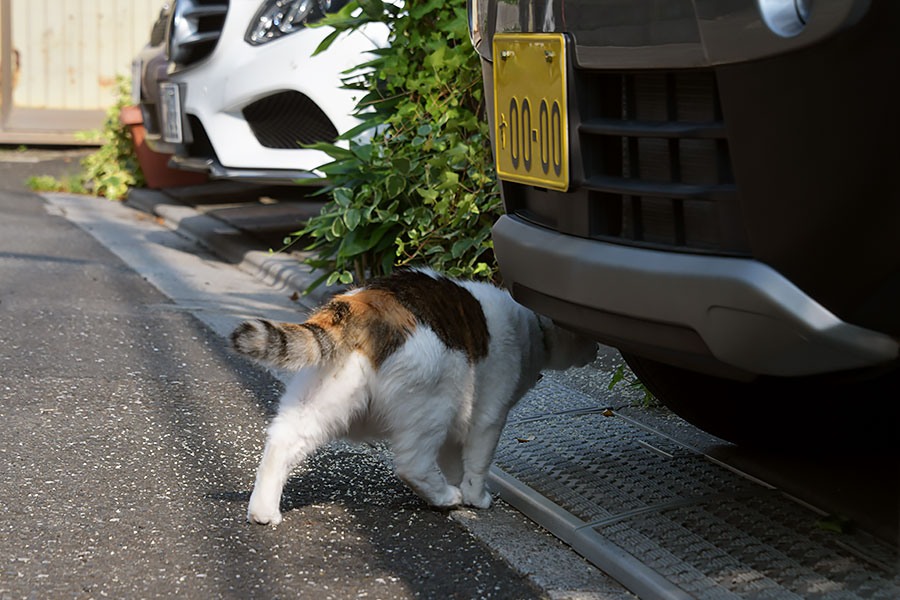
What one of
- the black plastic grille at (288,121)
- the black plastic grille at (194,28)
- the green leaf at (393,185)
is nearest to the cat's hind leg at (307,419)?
the green leaf at (393,185)

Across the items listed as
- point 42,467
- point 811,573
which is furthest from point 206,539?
point 811,573

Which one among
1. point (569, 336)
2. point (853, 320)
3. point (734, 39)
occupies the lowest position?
point (569, 336)

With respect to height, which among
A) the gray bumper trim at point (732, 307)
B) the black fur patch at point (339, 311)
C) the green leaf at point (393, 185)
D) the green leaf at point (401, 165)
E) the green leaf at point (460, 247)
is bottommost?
the green leaf at point (460, 247)

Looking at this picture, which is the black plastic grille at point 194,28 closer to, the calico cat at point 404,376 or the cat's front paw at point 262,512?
the calico cat at point 404,376

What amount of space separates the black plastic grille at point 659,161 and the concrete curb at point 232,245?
2643mm

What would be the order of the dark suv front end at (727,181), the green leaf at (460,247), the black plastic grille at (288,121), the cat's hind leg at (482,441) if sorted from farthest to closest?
1. the black plastic grille at (288,121)
2. the green leaf at (460,247)
3. the cat's hind leg at (482,441)
4. the dark suv front end at (727,181)

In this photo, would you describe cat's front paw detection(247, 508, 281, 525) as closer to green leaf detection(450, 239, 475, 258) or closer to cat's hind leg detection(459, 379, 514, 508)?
cat's hind leg detection(459, 379, 514, 508)

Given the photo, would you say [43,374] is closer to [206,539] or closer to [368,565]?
[206,539]

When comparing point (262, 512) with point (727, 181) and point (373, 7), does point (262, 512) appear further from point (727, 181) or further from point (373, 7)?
point (373, 7)

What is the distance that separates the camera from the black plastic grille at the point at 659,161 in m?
1.72

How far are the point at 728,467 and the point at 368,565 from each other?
105 centimetres

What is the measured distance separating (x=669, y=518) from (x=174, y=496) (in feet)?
3.92

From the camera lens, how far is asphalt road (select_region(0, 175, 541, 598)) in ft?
7.18

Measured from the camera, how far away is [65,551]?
2285 mm
